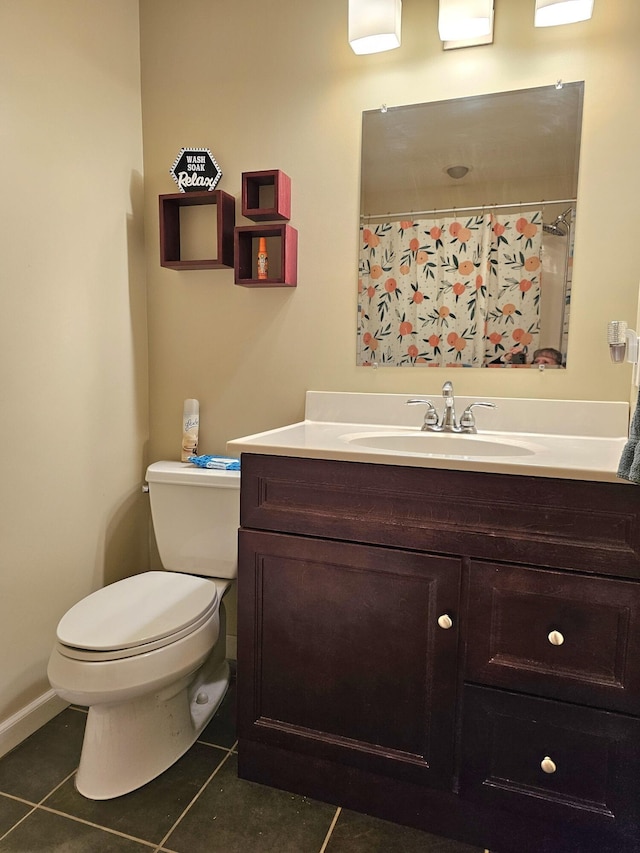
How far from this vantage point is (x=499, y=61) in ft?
5.12

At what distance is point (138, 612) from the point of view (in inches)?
56.7

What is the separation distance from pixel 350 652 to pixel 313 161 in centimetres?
144

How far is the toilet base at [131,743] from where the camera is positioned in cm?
138

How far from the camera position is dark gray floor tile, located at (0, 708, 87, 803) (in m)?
1.40

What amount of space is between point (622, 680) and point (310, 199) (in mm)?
1523

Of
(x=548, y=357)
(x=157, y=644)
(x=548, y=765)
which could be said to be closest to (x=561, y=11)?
(x=548, y=357)

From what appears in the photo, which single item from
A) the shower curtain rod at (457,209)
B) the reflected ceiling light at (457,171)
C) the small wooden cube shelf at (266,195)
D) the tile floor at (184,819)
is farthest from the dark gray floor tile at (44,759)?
the reflected ceiling light at (457,171)

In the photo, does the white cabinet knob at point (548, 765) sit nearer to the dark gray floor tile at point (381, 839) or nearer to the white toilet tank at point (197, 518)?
the dark gray floor tile at point (381, 839)

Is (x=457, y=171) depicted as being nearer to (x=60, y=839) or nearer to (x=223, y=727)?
(x=223, y=727)

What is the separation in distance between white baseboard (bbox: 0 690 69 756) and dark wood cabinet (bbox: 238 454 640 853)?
2.18 feet

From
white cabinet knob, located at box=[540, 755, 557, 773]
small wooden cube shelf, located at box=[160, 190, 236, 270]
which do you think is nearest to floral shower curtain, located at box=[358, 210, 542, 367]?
small wooden cube shelf, located at box=[160, 190, 236, 270]

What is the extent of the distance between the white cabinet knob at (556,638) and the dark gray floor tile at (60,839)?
3.19ft

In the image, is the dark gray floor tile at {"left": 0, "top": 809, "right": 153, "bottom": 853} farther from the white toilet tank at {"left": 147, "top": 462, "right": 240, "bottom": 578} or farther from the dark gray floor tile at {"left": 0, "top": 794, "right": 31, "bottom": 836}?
the white toilet tank at {"left": 147, "top": 462, "right": 240, "bottom": 578}

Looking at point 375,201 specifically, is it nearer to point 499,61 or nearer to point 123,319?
point 499,61
